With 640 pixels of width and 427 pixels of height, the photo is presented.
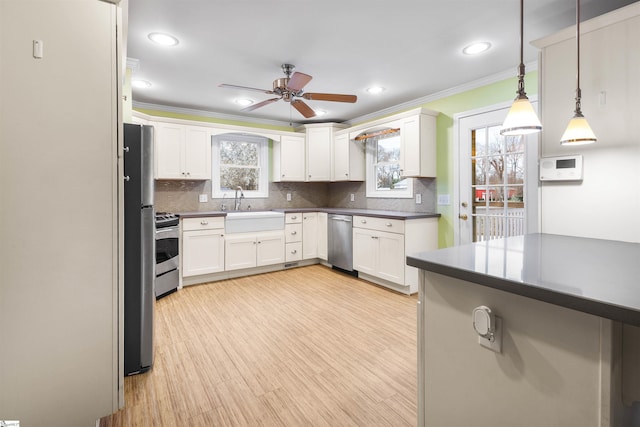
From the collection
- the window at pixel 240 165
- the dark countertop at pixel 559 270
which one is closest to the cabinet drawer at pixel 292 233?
the window at pixel 240 165

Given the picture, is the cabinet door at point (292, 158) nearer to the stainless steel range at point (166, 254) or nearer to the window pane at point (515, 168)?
the stainless steel range at point (166, 254)

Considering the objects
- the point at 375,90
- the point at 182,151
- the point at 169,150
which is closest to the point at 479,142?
the point at 375,90

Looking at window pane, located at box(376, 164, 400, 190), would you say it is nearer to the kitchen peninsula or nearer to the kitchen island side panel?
the kitchen peninsula

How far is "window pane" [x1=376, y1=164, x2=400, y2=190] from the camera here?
179 inches

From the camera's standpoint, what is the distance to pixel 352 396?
1.83m

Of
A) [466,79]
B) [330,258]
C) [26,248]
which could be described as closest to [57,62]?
[26,248]

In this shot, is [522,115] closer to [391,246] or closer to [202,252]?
[391,246]

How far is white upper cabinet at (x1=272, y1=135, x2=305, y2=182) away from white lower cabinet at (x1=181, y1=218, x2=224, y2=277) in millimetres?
1367

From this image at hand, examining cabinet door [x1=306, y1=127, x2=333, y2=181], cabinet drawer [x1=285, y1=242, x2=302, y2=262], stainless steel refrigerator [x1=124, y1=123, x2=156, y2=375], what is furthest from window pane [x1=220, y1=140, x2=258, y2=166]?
stainless steel refrigerator [x1=124, y1=123, x2=156, y2=375]

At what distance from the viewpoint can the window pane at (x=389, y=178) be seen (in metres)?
4.54

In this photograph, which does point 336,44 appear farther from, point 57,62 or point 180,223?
point 180,223

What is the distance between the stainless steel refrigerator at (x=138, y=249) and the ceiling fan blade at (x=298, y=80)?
1.21m

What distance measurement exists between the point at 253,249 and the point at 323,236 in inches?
43.3

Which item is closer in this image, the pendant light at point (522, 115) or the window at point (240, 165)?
the pendant light at point (522, 115)
